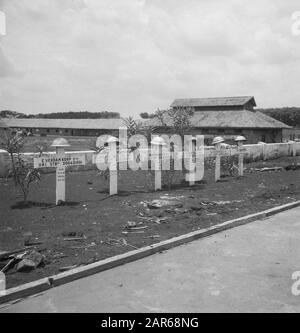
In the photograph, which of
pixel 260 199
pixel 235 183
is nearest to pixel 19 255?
pixel 260 199

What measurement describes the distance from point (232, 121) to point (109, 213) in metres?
30.8

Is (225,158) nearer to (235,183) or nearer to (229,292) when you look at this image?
(235,183)

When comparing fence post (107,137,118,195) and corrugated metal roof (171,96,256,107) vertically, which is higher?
corrugated metal roof (171,96,256,107)

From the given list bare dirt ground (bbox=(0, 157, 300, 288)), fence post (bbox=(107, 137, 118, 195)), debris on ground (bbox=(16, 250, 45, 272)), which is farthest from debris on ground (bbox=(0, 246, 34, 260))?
fence post (bbox=(107, 137, 118, 195))

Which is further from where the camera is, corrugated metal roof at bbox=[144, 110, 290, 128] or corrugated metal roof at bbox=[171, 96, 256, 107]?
corrugated metal roof at bbox=[171, 96, 256, 107]

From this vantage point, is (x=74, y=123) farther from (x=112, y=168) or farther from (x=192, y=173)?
(x=112, y=168)

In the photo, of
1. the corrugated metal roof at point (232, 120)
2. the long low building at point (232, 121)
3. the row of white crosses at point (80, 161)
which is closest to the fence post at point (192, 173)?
the row of white crosses at point (80, 161)

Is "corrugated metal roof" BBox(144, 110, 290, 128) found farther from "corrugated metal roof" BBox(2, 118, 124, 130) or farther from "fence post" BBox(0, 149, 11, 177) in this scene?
"corrugated metal roof" BBox(2, 118, 124, 130)

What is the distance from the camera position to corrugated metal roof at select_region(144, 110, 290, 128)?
1453 inches

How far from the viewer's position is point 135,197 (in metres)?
11.3

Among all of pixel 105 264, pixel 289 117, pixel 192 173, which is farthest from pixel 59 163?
pixel 289 117

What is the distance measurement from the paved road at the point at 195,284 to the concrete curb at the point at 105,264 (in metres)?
0.12

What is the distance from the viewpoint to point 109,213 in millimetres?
9172

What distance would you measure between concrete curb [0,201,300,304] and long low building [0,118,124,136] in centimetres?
5570
